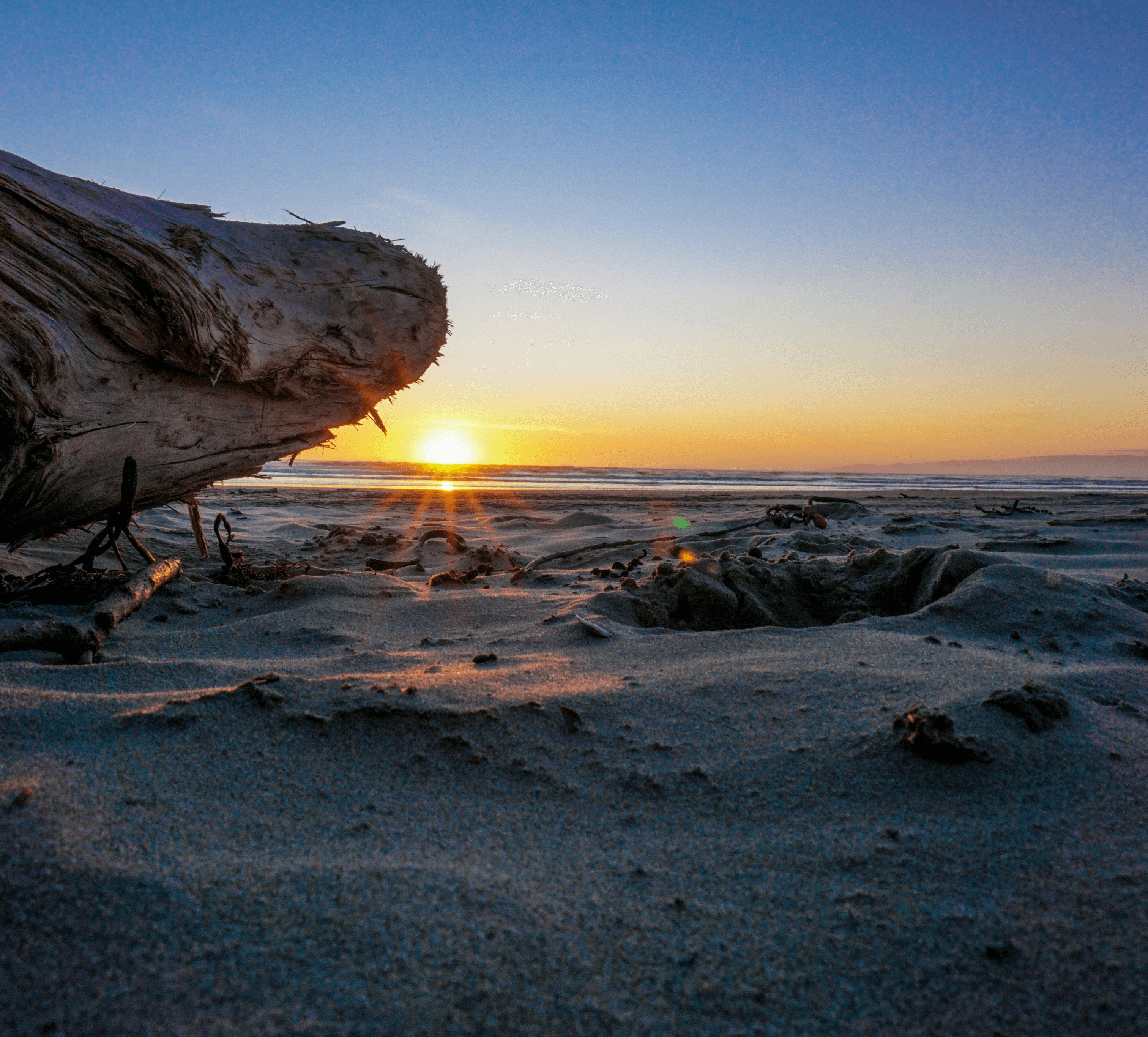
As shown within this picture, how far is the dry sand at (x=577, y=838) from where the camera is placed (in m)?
1.00

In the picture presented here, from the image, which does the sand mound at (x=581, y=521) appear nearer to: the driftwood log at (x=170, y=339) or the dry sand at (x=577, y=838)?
the driftwood log at (x=170, y=339)

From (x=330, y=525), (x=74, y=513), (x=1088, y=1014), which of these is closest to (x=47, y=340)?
(x=74, y=513)

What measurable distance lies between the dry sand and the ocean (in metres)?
13.8

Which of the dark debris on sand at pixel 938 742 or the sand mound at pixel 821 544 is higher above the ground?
the sand mound at pixel 821 544

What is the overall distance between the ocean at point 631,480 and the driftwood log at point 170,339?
12.0 metres

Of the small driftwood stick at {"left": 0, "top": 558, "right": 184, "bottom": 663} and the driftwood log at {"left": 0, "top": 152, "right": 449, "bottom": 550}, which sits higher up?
the driftwood log at {"left": 0, "top": 152, "right": 449, "bottom": 550}

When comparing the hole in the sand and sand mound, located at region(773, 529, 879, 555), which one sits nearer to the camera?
the hole in the sand

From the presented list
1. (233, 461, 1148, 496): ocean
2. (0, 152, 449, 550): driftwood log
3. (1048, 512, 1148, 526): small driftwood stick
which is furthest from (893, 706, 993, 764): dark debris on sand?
(233, 461, 1148, 496): ocean

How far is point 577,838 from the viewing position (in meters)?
1.42

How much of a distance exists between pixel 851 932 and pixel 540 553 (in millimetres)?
4882

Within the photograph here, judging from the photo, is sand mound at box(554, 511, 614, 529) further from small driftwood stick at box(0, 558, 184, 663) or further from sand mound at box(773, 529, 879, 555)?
small driftwood stick at box(0, 558, 184, 663)

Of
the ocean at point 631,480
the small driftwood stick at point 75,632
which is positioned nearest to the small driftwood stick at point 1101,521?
the small driftwood stick at point 75,632

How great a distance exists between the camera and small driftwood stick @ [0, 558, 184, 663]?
226 cm

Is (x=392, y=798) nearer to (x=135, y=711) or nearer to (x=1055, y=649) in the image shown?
(x=135, y=711)
